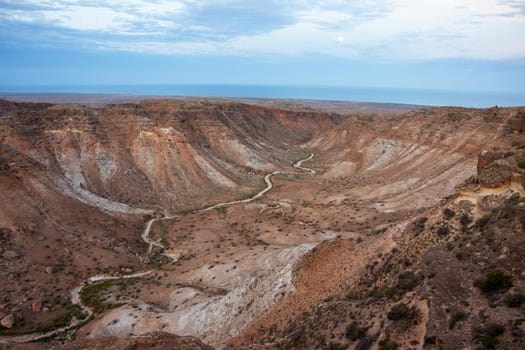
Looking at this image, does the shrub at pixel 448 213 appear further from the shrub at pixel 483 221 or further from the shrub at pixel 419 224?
the shrub at pixel 483 221

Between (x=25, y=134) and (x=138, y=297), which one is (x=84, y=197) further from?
(x=138, y=297)

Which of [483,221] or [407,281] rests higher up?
[483,221]

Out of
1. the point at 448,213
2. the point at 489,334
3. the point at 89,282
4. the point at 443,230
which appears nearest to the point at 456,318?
the point at 489,334

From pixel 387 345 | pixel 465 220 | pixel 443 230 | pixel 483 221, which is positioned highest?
pixel 483 221

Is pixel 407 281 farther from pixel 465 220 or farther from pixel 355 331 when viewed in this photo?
pixel 465 220

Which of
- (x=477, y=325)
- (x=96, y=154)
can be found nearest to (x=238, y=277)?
(x=477, y=325)

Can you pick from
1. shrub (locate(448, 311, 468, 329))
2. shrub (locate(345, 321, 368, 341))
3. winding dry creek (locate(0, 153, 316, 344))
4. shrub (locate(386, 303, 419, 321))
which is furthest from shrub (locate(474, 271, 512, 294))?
winding dry creek (locate(0, 153, 316, 344))

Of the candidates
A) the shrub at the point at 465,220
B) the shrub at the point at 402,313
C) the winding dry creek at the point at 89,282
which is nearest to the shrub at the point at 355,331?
the shrub at the point at 402,313
